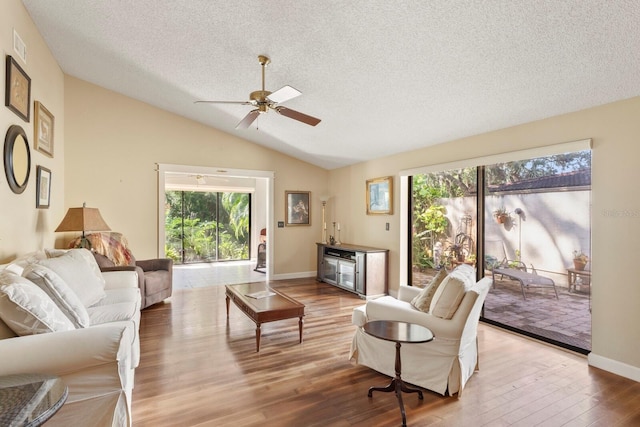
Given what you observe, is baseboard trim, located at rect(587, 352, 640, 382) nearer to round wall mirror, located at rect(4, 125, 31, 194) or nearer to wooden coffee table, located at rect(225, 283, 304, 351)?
wooden coffee table, located at rect(225, 283, 304, 351)

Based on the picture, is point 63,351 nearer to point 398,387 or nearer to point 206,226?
point 398,387


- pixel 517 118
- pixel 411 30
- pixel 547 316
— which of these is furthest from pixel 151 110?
pixel 547 316

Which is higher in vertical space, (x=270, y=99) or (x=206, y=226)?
→ (x=270, y=99)

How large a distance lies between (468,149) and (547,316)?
2136 millimetres

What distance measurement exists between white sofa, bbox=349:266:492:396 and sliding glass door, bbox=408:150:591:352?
1.40 metres

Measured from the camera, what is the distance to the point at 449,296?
2.52 m

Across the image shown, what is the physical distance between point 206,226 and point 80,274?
23.2 ft

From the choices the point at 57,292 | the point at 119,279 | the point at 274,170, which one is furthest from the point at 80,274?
the point at 274,170

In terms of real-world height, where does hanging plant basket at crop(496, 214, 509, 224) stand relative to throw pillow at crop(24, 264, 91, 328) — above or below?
above

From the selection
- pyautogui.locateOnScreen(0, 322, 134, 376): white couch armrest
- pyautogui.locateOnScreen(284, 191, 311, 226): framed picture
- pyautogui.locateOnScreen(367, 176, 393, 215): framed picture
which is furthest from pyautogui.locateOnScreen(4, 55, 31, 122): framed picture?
pyautogui.locateOnScreen(367, 176, 393, 215): framed picture

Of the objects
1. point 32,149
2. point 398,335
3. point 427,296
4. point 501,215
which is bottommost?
point 398,335

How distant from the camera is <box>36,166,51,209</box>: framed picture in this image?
3.68 meters

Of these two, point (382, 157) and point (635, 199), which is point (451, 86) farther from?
point (382, 157)

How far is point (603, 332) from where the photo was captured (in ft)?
9.66
